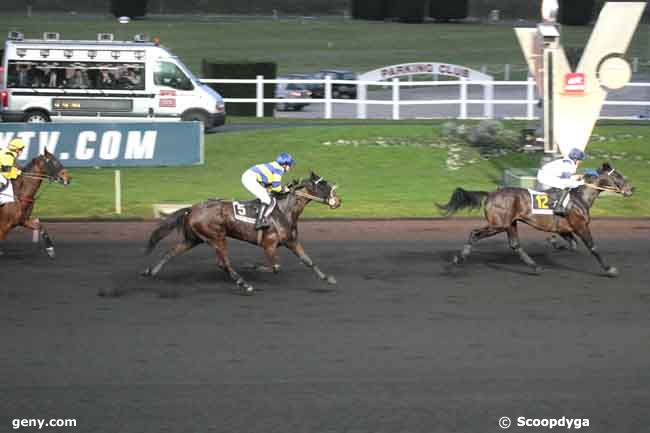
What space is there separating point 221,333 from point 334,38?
54245 mm

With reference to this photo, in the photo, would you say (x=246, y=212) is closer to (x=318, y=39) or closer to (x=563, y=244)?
(x=563, y=244)

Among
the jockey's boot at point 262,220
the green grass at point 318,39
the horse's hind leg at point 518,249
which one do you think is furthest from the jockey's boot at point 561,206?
the green grass at point 318,39

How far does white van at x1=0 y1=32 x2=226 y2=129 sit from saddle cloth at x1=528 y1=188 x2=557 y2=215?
14.1 metres

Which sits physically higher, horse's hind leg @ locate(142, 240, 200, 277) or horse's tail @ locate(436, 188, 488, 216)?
horse's tail @ locate(436, 188, 488, 216)

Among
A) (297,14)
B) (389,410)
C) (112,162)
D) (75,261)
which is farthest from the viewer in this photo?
(297,14)

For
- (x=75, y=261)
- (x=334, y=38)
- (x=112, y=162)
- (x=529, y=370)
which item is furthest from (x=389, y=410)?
(x=334, y=38)

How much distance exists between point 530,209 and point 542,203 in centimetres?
18

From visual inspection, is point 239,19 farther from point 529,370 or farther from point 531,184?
point 529,370

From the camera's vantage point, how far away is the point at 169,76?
26.4 metres

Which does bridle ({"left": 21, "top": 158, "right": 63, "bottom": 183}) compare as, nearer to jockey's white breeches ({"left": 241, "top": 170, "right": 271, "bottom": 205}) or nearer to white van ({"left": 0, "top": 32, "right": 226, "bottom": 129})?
jockey's white breeches ({"left": 241, "top": 170, "right": 271, "bottom": 205})

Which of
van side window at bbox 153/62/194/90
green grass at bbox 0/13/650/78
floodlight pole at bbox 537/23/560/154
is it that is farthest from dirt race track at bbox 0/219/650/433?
green grass at bbox 0/13/650/78

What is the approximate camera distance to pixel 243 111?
3167 cm

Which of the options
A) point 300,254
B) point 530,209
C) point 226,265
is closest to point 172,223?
point 226,265

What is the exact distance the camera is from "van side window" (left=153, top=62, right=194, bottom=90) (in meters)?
26.3
